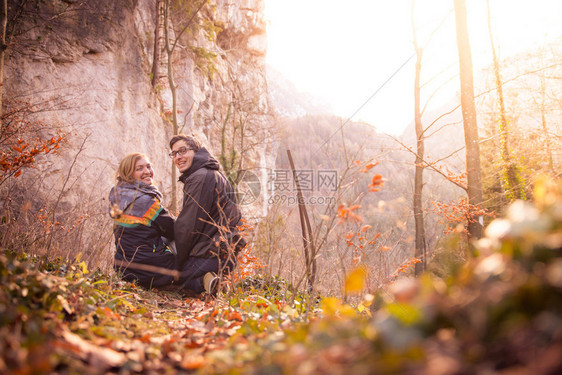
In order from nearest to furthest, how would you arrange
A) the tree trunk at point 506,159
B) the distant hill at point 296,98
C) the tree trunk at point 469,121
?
1. the tree trunk at point 469,121
2. the tree trunk at point 506,159
3. the distant hill at point 296,98

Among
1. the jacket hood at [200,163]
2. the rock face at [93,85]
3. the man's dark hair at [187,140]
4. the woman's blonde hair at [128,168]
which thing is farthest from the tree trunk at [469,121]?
the rock face at [93,85]

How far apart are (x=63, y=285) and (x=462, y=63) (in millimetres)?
6087

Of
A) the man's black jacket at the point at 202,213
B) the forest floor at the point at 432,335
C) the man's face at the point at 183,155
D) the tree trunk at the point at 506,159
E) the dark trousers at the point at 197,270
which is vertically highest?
the tree trunk at the point at 506,159

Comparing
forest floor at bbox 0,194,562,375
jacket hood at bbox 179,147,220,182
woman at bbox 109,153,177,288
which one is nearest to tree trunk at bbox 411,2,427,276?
jacket hood at bbox 179,147,220,182

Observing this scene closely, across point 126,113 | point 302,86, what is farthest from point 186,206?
point 302,86

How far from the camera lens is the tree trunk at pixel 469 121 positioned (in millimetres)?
5262

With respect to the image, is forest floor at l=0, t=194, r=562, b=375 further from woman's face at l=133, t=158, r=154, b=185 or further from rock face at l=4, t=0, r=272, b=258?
rock face at l=4, t=0, r=272, b=258

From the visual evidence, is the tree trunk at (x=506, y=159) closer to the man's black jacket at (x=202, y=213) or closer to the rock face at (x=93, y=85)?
the man's black jacket at (x=202, y=213)

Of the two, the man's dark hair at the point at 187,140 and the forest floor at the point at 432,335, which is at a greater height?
the man's dark hair at the point at 187,140

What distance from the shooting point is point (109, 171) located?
739 centimetres

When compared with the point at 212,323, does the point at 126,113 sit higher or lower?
higher

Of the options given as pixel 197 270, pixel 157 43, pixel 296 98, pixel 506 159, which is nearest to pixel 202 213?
pixel 197 270

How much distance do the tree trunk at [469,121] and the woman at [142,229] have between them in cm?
457

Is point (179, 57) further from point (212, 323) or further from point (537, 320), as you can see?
point (537, 320)
